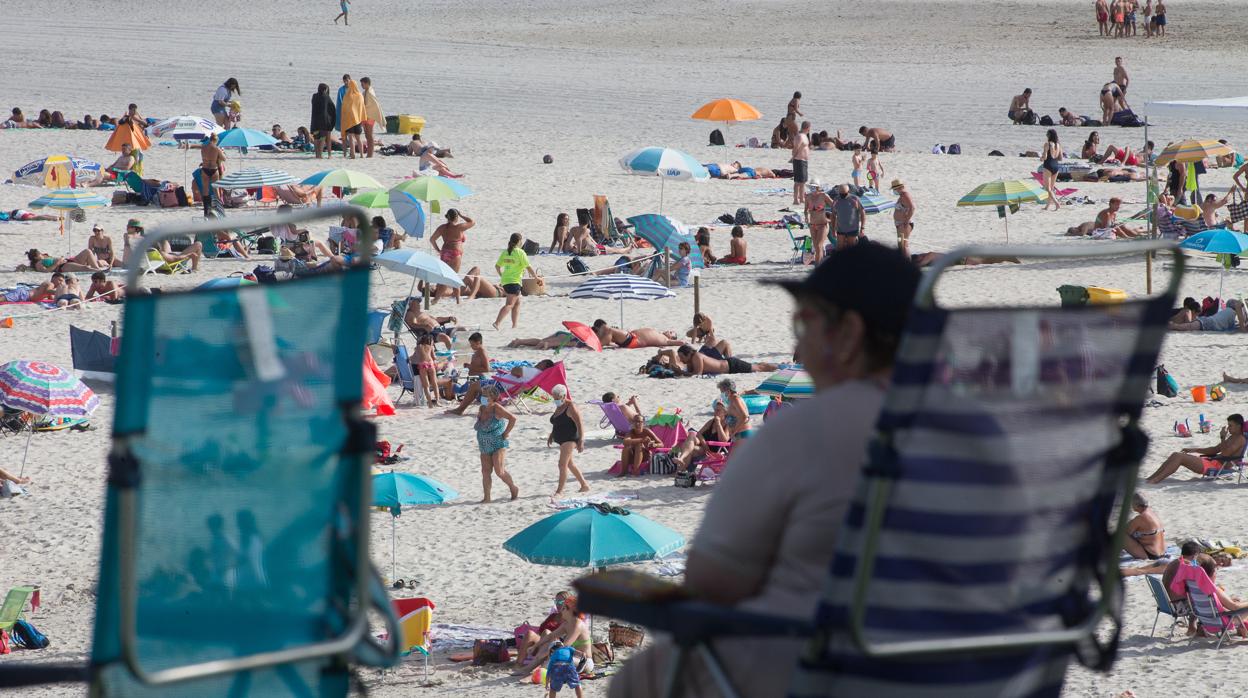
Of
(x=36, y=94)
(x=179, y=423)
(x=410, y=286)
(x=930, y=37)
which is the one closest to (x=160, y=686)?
(x=179, y=423)

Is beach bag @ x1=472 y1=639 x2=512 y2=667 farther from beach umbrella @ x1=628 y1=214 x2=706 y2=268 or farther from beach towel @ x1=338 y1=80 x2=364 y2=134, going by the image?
beach towel @ x1=338 y1=80 x2=364 y2=134

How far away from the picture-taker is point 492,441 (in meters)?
12.3

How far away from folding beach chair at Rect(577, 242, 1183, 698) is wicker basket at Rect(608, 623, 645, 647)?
7757 millimetres

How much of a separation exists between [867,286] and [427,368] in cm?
1354

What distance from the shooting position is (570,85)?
39.9 meters

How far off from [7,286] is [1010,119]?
21709 millimetres

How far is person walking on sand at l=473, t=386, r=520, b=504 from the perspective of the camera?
12273mm

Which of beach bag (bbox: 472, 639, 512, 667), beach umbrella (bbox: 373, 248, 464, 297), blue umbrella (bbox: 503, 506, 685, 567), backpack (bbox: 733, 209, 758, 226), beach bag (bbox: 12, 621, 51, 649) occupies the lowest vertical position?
beach bag (bbox: 12, 621, 51, 649)

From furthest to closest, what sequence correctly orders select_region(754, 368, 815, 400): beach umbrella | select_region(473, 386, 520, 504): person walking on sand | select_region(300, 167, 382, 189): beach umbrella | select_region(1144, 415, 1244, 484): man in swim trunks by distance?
select_region(300, 167, 382, 189): beach umbrella, select_region(754, 368, 815, 400): beach umbrella, select_region(1144, 415, 1244, 484): man in swim trunks, select_region(473, 386, 520, 504): person walking on sand

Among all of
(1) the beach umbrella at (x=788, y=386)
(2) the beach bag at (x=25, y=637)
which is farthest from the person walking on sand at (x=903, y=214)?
(2) the beach bag at (x=25, y=637)

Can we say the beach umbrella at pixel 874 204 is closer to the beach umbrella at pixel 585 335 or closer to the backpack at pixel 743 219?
the backpack at pixel 743 219

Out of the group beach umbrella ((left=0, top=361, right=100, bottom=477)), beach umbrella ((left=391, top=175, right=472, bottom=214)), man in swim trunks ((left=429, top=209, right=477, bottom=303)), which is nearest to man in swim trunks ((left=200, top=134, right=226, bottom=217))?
beach umbrella ((left=391, top=175, right=472, bottom=214))

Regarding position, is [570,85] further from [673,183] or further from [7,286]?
[7,286]

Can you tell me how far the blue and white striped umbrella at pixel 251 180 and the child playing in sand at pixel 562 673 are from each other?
49.0 feet
